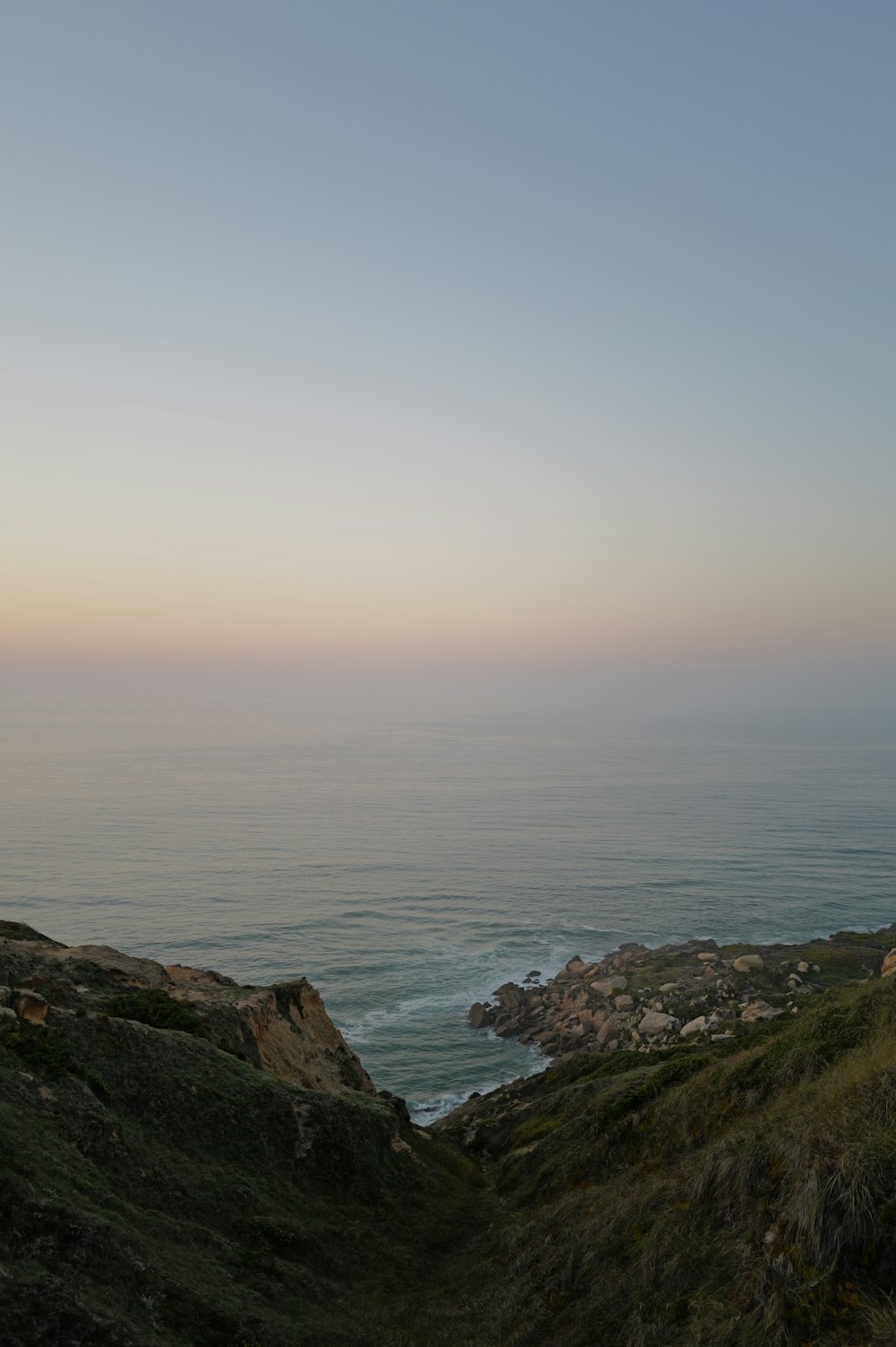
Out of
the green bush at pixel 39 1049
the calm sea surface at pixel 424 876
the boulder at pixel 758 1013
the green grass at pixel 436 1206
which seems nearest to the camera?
the green grass at pixel 436 1206

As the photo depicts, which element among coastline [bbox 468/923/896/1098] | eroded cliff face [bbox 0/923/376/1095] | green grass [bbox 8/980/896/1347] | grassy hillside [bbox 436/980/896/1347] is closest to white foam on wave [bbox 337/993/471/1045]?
coastline [bbox 468/923/896/1098]

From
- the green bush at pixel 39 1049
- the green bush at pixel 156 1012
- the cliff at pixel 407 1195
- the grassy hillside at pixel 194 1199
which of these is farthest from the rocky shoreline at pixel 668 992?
the green bush at pixel 39 1049

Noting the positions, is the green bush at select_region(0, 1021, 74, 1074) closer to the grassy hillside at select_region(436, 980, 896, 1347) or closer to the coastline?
the grassy hillside at select_region(436, 980, 896, 1347)

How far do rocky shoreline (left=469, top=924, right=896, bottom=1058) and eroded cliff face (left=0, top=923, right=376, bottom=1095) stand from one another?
21103 mm

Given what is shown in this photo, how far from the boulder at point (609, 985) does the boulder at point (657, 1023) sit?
6983 millimetres

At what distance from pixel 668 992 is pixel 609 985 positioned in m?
5.20

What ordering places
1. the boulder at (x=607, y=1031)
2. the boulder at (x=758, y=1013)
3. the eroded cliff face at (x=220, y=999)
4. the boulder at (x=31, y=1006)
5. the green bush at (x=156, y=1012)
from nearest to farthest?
the boulder at (x=31, y=1006)
the green bush at (x=156, y=1012)
the eroded cliff face at (x=220, y=999)
the boulder at (x=758, y=1013)
the boulder at (x=607, y=1031)

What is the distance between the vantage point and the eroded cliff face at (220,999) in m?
25.7

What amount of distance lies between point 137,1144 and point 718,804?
127m

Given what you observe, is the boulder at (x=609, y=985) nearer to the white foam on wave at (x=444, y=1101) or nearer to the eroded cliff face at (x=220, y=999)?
the white foam on wave at (x=444, y=1101)

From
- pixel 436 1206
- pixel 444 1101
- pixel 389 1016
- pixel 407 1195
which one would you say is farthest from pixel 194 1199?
pixel 389 1016

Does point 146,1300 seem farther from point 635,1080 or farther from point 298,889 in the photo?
point 298,889

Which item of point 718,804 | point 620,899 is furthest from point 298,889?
point 718,804

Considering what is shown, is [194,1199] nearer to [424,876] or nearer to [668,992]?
[668,992]
